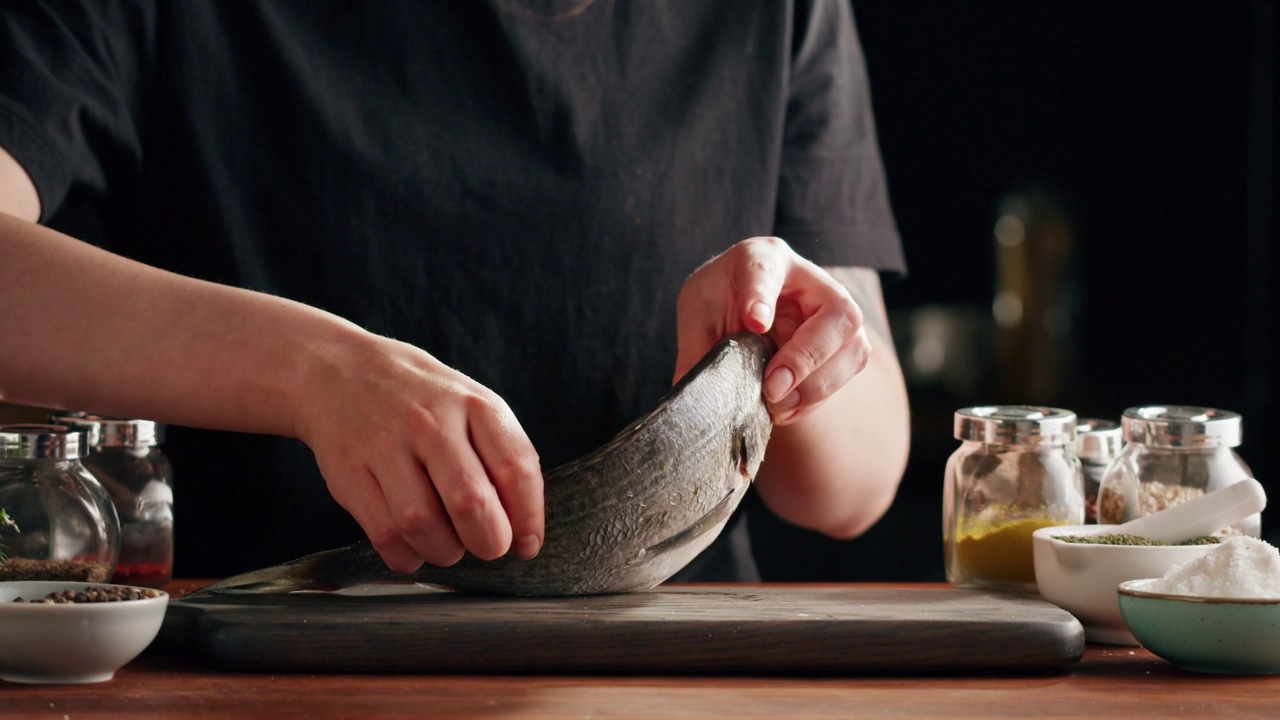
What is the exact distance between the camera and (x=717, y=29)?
64.4 inches

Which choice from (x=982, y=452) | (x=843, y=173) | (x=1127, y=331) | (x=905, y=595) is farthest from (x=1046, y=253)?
(x=905, y=595)

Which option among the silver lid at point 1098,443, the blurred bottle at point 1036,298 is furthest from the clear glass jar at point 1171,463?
the blurred bottle at point 1036,298

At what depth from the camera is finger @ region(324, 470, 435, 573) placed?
0.91 m

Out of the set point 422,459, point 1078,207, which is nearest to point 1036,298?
point 1078,207

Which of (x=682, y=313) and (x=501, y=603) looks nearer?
(x=501, y=603)

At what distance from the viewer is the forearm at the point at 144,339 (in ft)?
3.23

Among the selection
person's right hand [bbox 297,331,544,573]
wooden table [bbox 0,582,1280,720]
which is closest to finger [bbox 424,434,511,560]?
person's right hand [bbox 297,331,544,573]

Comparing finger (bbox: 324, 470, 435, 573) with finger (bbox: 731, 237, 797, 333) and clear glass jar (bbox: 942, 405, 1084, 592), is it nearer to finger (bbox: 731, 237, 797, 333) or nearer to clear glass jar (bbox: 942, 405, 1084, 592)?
finger (bbox: 731, 237, 797, 333)

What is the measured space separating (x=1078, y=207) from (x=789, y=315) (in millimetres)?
2146

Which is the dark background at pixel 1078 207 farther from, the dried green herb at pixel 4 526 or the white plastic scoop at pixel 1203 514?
the dried green herb at pixel 4 526

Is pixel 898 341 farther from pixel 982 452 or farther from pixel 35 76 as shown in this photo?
pixel 35 76

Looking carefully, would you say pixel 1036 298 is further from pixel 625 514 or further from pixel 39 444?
pixel 39 444

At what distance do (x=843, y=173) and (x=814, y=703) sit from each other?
0.99 metres

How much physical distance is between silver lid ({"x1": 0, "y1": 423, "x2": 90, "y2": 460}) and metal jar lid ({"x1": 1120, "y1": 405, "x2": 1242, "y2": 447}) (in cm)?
96
